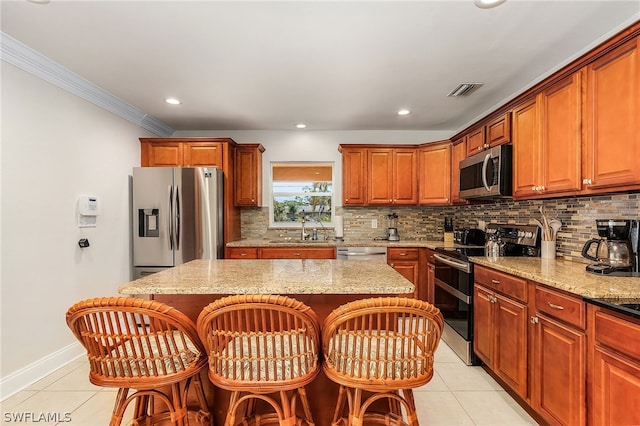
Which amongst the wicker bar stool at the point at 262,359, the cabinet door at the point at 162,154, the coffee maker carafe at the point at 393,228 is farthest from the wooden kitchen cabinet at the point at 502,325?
the cabinet door at the point at 162,154

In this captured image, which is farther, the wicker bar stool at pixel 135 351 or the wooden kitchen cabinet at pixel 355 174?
the wooden kitchen cabinet at pixel 355 174

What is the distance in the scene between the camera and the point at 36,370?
2.48 meters

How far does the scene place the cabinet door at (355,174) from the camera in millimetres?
4422

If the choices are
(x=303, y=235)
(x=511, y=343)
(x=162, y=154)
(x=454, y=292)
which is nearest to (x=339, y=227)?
(x=303, y=235)

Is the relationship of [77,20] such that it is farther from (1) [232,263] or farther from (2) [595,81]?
(2) [595,81]

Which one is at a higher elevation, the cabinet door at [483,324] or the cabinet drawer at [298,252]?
the cabinet drawer at [298,252]

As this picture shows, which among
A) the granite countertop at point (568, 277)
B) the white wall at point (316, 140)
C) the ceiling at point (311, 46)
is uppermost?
the ceiling at point (311, 46)

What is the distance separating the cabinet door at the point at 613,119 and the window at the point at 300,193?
Result: 3.18 meters

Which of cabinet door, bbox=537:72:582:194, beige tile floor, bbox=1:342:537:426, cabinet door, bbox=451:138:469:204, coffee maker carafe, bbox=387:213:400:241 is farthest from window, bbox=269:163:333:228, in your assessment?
cabinet door, bbox=537:72:582:194

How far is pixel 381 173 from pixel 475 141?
1299mm

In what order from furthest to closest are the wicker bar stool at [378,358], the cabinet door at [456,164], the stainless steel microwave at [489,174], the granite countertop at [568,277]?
the cabinet door at [456,164]
the stainless steel microwave at [489,174]
the granite countertop at [568,277]
the wicker bar stool at [378,358]

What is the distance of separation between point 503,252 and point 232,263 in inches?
90.8

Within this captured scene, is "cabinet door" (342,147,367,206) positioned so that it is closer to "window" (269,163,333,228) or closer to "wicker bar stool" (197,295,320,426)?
"window" (269,163,333,228)

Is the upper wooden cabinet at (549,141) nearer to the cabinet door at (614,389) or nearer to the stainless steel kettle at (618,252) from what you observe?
the stainless steel kettle at (618,252)
